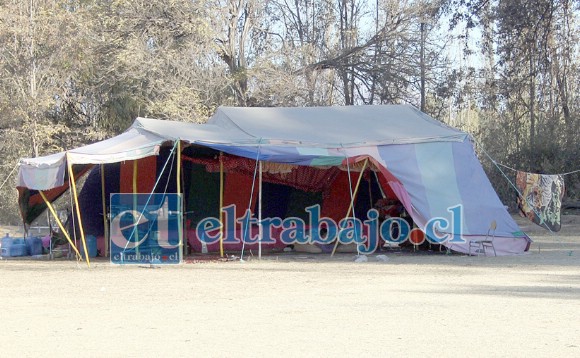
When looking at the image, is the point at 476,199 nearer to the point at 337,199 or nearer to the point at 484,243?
the point at 484,243

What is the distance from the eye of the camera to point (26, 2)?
2186 cm

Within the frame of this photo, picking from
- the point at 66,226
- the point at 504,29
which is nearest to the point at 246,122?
the point at 66,226

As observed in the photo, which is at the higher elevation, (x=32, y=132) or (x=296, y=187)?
(x=32, y=132)

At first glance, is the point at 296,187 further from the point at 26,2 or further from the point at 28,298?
the point at 26,2

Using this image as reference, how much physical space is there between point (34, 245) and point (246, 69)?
10.9 meters

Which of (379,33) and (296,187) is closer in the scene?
(296,187)

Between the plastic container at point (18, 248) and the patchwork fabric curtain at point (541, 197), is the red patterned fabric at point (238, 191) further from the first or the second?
the patchwork fabric curtain at point (541, 197)

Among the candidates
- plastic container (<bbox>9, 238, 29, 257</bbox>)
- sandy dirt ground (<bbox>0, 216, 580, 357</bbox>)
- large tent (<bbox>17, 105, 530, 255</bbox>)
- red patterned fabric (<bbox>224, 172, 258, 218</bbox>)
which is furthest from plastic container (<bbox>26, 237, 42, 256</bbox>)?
red patterned fabric (<bbox>224, 172, 258, 218</bbox>)

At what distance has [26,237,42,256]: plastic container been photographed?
15273mm

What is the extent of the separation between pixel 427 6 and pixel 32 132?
40.4 feet

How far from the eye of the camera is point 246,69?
24.6 meters

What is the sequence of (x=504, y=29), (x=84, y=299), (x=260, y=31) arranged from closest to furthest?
1. (x=84, y=299)
2. (x=504, y=29)
3. (x=260, y=31)

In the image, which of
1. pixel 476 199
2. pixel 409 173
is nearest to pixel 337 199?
pixel 409 173

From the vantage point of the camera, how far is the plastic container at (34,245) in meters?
15.3
